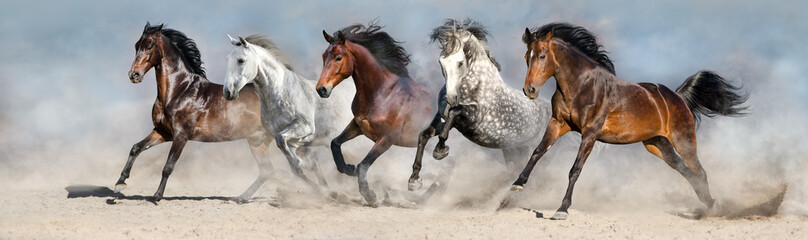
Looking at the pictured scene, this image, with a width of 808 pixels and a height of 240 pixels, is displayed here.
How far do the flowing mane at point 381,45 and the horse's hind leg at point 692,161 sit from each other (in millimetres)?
2971

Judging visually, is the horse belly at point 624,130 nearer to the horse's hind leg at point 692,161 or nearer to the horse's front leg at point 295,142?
the horse's hind leg at point 692,161

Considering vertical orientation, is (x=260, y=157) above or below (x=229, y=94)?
below

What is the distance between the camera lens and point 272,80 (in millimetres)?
11258

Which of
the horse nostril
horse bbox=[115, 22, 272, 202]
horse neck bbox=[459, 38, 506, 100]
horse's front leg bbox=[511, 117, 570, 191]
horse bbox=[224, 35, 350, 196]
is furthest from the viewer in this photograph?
horse bbox=[115, 22, 272, 202]

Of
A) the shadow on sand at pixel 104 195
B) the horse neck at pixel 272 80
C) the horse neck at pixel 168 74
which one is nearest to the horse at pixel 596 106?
the horse neck at pixel 272 80

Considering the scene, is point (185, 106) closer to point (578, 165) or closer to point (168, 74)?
point (168, 74)

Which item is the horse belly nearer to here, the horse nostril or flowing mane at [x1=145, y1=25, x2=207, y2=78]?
the horse nostril

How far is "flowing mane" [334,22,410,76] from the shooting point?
10.7 m

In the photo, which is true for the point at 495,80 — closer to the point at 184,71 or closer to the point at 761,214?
the point at 761,214

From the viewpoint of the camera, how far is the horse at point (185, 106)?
451 inches

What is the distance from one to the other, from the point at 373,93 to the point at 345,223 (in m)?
1.71

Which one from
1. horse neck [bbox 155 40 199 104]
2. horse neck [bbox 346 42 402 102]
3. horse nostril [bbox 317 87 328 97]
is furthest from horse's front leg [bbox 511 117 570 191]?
horse neck [bbox 155 40 199 104]

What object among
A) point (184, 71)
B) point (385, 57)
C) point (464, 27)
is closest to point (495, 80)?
point (464, 27)

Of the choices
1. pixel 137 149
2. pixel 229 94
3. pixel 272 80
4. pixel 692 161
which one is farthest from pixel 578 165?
pixel 137 149
